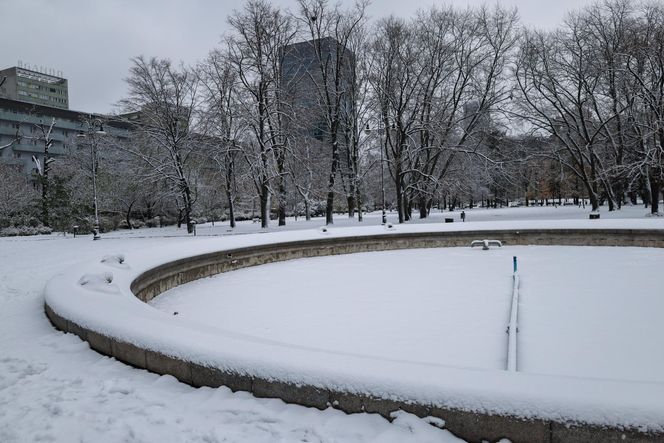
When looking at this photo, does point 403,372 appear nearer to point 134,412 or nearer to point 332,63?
point 134,412

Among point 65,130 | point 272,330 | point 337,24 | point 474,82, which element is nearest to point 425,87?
point 474,82

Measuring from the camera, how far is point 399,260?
15.3m

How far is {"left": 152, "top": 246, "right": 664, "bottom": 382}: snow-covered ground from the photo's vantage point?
681cm

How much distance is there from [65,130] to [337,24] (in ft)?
206

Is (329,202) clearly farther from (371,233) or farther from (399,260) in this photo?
(399,260)

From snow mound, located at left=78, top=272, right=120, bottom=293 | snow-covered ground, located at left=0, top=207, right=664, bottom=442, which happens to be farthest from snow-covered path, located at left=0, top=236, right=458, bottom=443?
snow mound, located at left=78, top=272, right=120, bottom=293

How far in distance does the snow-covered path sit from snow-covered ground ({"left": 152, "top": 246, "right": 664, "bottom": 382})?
2.92 meters

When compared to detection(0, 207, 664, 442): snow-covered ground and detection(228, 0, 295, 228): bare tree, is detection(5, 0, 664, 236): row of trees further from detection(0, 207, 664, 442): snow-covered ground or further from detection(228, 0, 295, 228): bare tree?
detection(0, 207, 664, 442): snow-covered ground

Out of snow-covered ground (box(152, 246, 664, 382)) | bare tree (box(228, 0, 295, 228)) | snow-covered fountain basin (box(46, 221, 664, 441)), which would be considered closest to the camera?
snow-covered fountain basin (box(46, 221, 664, 441))

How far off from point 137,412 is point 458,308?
22.7 ft

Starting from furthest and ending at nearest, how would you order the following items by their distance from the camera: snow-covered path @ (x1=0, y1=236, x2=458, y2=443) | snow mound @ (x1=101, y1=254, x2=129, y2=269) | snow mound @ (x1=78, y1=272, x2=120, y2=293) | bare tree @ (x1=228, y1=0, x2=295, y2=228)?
bare tree @ (x1=228, y1=0, x2=295, y2=228), snow mound @ (x1=101, y1=254, x2=129, y2=269), snow mound @ (x1=78, y1=272, x2=120, y2=293), snow-covered path @ (x1=0, y1=236, x2=458, y2=443)

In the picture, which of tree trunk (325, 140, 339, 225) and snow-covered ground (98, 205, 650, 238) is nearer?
snow-covered ground (98, 205, 650, 238)

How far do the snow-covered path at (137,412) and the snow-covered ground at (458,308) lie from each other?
292 centimetres

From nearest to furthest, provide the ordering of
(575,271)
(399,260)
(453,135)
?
(575,271)
(399,260)
(453,135)
